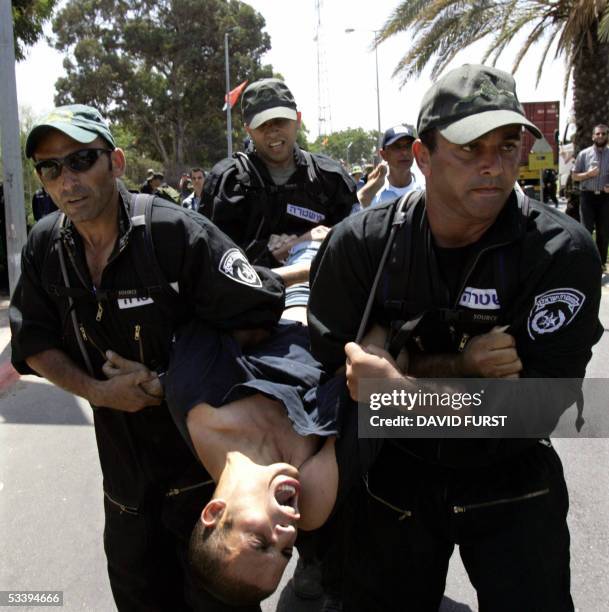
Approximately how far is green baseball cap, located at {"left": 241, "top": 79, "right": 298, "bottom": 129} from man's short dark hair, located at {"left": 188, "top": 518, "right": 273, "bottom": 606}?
220cm

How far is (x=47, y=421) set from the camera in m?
5.33

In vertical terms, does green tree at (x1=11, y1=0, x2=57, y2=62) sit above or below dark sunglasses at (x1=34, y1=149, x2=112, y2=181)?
above

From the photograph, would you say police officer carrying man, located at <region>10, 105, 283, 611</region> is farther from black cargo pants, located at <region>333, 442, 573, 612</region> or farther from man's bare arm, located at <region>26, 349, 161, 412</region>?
black cargo pants, located at <region>333, 442, 573, 612</region>

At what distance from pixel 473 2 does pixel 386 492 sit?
35.5ft

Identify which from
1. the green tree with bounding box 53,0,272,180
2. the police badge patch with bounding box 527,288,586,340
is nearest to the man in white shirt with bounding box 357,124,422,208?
the police badge patch with bounding box 527,288,586,340

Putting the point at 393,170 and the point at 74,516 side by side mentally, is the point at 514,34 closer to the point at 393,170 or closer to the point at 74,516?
the point at 393,170

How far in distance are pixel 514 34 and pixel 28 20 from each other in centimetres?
854

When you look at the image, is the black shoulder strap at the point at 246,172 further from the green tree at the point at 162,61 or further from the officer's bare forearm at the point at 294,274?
the green tree at the point at 162,61

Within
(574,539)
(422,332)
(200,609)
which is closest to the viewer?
(422,332)

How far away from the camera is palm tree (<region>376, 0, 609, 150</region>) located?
36.9 ft

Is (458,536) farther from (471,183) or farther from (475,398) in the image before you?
(471,183)

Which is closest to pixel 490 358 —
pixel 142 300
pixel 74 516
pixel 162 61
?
pixel 142 300

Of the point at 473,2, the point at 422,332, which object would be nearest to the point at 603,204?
the point at 473,2

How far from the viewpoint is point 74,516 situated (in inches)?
150
